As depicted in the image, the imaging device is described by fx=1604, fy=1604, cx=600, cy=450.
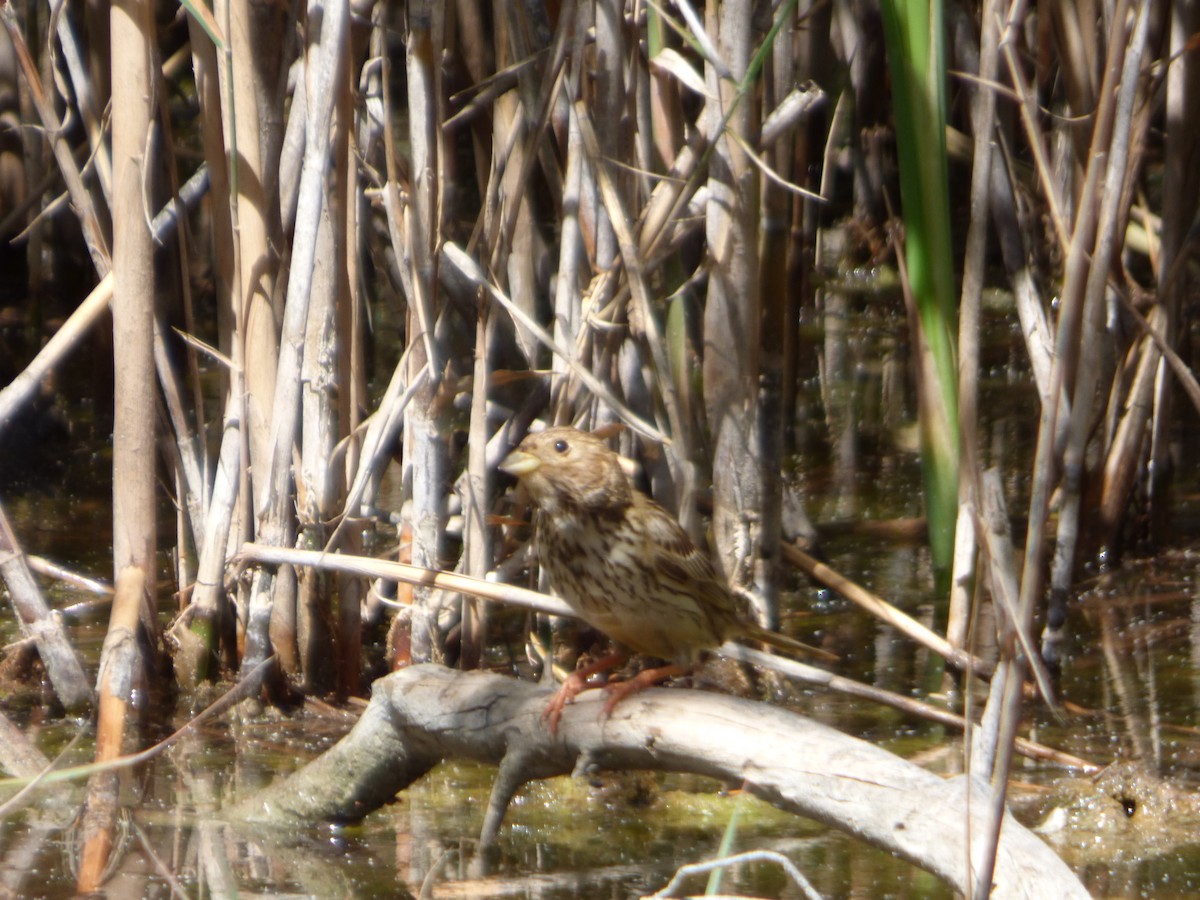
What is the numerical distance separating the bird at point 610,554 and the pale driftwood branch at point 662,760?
31 cm

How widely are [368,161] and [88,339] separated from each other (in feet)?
13.4

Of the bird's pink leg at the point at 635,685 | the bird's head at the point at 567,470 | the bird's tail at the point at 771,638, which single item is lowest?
the bird's tail at the point at 771,638

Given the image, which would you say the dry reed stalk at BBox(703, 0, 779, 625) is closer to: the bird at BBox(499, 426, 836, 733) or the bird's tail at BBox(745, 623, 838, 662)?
→ the bird's tail at BBox(745, 623, 838, 662)

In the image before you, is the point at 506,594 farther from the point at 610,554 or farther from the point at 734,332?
the point at 734,332

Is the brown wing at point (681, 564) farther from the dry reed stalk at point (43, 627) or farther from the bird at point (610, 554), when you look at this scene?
the dry reed stalk at point (43, 627)

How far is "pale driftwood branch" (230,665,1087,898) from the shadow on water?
0.13 metres

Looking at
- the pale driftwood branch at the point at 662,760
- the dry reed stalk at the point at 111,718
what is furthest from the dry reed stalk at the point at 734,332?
the dry reed stalk at the point at 111,718

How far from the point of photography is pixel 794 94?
13.3 feet

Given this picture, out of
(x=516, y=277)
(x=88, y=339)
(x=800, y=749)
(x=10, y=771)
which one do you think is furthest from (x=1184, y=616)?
(x=88, y=339)

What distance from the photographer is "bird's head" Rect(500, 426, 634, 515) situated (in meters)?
3.90

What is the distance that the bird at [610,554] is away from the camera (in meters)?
3.86

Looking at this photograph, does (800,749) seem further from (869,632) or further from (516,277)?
(869,632)

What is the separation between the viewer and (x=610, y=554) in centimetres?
386

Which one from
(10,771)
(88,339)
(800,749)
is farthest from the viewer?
(88,339)
